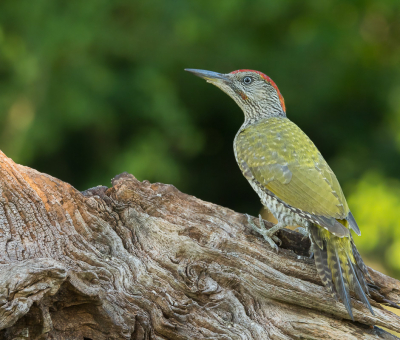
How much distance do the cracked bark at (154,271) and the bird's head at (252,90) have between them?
1673 mm

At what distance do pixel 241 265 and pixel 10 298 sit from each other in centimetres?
152

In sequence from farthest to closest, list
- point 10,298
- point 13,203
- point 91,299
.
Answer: point 13,203 < point 91,299 < point 10,298

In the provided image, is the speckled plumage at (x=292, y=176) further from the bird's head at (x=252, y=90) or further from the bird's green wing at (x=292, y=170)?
the bird's head at (x=252, y=90)

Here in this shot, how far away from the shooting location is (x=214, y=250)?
3.15 m

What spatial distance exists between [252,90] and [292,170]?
1.51m

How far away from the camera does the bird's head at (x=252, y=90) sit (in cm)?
488

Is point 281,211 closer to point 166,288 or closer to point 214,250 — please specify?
point 214,250

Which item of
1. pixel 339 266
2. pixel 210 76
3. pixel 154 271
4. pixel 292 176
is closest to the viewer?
pixel 154 271

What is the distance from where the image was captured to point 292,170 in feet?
12.0

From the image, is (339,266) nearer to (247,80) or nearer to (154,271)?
(154,271)

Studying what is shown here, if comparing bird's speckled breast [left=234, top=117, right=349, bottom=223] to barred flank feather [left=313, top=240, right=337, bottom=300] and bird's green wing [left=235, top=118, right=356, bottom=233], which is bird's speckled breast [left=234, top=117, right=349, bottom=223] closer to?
bird's green wing [left=235, top=118, right=356, bottom=233]

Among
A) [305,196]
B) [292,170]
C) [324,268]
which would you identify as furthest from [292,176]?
[324,268]

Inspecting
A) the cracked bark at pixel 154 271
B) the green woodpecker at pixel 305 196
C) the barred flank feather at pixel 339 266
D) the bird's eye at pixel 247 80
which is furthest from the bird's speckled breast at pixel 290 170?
the bird's eye at pixel 247 80

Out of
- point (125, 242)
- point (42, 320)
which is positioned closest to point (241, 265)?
point (125, 242)
